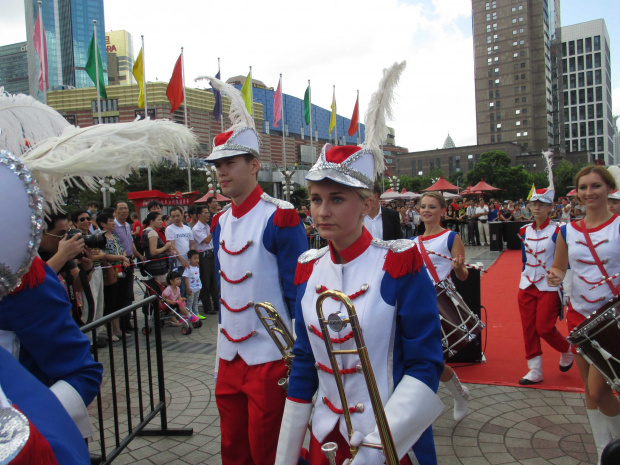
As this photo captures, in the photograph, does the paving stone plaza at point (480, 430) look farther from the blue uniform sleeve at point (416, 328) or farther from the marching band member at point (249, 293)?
the blue uniform sleeve at point (416, 328)

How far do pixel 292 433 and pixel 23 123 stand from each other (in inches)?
63.0

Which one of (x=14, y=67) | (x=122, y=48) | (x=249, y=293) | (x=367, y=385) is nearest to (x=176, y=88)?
(x=249, y=293)

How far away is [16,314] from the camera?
143cm

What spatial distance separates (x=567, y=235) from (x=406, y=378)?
282 centimetres

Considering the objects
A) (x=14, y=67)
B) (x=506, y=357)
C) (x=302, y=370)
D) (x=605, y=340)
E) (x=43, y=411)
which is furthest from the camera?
(x=14, y=67)

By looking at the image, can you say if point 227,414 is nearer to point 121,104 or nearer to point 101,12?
point 121,104

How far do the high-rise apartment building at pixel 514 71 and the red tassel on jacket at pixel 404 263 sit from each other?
11200 centimetres

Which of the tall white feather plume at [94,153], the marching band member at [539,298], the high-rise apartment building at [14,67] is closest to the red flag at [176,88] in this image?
the marching band member at [539,298]

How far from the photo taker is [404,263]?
5.84 feet

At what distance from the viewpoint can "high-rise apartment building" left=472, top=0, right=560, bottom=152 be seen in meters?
104

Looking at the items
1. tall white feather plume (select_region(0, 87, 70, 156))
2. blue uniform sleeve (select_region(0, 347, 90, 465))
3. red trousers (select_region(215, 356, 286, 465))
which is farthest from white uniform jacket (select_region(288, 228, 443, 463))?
tall white feather plume (select_region(0, 87, 70, 156))

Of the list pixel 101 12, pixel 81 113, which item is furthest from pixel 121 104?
pixel 101 12

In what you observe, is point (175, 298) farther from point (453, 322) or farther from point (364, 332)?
point (364, 332)

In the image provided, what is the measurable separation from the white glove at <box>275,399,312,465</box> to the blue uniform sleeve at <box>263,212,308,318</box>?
3.17ft
